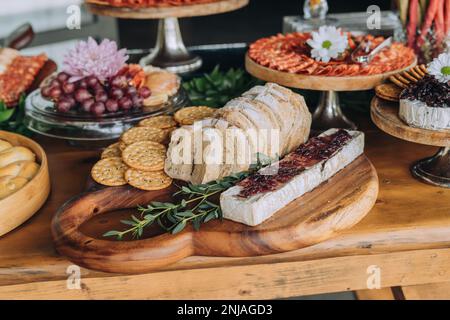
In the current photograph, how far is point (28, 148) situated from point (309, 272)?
0.79 m

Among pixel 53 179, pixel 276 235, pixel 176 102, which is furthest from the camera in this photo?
pixel 176 102

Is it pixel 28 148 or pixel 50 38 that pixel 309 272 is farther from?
pixel 50 38

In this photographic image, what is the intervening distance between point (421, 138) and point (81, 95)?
91 centimetres

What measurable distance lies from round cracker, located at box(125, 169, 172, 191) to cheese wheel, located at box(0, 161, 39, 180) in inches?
9.0

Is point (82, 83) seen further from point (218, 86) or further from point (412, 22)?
point (412, 22)

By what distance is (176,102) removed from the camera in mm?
1730

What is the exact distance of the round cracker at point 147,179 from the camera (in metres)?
1.36

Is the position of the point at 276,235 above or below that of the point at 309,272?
above

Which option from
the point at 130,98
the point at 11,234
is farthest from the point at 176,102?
the point at 11,234

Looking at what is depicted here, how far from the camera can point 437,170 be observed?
1.48m

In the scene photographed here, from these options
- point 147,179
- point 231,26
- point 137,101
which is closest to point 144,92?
point 137,101

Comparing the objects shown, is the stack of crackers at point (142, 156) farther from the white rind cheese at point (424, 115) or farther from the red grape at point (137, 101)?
the white rind cheese at point (424, 115)

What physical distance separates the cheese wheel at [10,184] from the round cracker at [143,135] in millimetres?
292

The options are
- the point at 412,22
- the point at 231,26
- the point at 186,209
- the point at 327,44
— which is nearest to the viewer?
the point at 186,209
